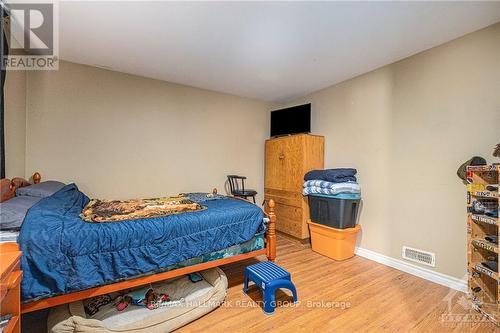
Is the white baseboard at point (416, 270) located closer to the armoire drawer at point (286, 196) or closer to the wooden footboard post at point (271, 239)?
the armoire drawer at point (286, 196)

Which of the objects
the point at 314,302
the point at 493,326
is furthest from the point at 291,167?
the point at 493,326

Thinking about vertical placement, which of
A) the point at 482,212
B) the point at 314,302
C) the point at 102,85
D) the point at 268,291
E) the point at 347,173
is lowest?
the point at 314,302

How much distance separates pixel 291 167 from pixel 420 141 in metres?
1.70

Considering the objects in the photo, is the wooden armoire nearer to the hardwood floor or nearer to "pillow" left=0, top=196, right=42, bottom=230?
the hardwood floor

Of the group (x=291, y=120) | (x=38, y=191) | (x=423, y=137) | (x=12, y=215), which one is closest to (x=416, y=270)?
(x=423, y=137)

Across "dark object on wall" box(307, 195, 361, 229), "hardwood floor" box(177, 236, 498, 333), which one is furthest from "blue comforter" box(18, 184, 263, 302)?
"dark object on wall" box(307, 195, 361, 229)

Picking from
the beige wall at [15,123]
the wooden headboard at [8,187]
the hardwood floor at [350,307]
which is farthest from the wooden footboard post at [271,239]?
the beige wall at [15,123]

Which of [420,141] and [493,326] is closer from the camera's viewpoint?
[493,326]

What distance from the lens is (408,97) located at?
265cm

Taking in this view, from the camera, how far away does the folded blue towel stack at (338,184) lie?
2943mm

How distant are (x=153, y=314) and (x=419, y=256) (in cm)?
276

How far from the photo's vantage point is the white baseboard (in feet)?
7.34

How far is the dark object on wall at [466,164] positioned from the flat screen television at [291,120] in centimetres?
196

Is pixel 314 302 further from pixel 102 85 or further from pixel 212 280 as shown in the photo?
pixel 102 85
